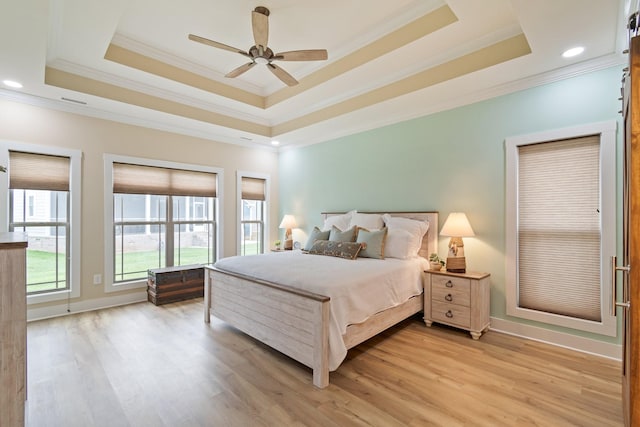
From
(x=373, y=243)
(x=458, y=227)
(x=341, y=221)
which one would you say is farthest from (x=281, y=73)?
(x=458, y=227)

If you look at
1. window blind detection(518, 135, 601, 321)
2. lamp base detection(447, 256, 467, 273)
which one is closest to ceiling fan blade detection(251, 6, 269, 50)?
window blind detection(518, 135, 601, 321)

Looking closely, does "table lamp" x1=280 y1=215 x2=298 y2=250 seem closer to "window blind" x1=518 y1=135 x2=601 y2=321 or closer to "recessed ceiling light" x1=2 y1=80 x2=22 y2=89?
"window blind" x1=518 y1=135 x2=601 y2=321

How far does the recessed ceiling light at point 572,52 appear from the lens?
2.49 metres

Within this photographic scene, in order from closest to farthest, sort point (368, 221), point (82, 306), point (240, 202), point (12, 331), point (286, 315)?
point (12, 331)
point (286, 315)
point (82, 306)
point (368, 221)
point (240, 202)

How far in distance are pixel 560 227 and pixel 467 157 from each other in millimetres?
1152

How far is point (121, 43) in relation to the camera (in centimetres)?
315

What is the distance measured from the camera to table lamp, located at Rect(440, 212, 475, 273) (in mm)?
3215

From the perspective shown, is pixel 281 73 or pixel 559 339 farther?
pixel 281 73

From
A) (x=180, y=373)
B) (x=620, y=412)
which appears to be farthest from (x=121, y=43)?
(x=620, y=412)

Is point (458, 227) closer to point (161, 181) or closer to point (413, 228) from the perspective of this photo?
point (413, 228)

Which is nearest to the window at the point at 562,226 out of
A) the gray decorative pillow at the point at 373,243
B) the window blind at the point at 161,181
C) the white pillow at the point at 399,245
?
the white pillow at the point at 399,245

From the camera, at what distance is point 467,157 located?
11.4 ft

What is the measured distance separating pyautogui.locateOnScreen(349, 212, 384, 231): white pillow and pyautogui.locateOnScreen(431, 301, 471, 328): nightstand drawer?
118 centimetres

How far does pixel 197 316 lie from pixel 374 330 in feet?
7.24
